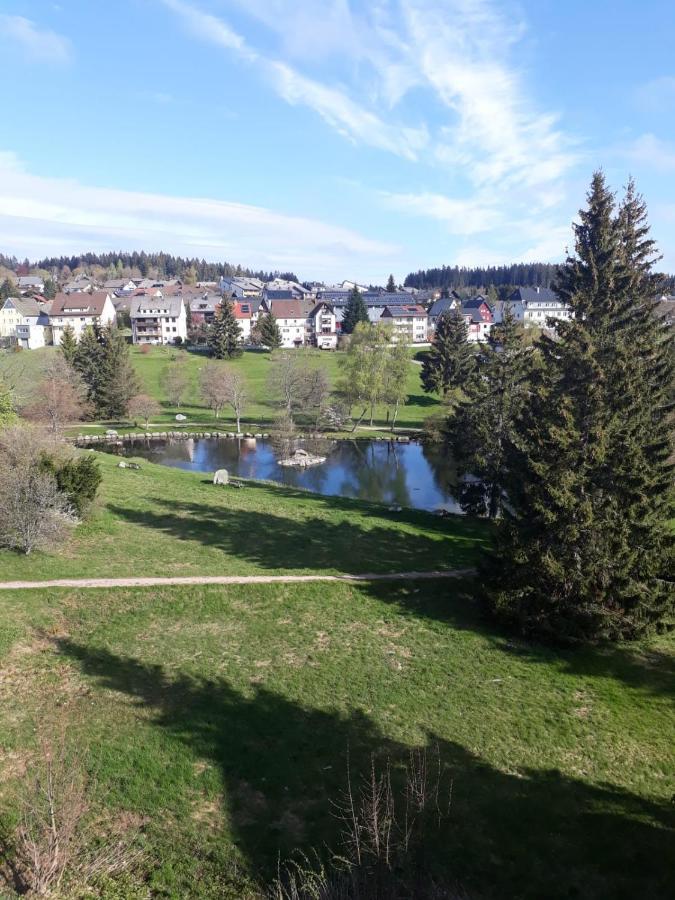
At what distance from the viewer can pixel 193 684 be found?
14.0 meters

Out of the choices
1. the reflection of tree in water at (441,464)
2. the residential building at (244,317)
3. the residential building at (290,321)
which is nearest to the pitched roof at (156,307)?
the residential building at (244,317)

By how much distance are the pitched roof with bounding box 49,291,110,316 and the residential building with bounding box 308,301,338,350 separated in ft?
129

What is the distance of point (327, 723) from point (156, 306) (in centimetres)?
10038

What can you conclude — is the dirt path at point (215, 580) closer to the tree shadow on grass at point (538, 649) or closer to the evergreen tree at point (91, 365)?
the tree shadow on grass at point (538, 649)

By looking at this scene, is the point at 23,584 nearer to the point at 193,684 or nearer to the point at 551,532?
the point at 193,684

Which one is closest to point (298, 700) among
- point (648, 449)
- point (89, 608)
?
point (89, 608)

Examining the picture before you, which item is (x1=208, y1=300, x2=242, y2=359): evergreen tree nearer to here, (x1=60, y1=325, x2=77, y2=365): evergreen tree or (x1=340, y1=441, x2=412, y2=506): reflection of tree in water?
(x1=60, y1=325, x2=77, y2=365): evergreen tree

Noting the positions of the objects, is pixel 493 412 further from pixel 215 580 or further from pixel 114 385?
pixel 114 385

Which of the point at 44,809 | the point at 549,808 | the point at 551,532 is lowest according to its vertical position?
the point at 549,808

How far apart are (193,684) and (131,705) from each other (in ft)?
4.93

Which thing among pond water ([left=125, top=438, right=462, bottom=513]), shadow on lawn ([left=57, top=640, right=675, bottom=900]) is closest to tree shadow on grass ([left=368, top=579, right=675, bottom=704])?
shadow on lawn ([left=57, top=640, right=675, bottom=900])

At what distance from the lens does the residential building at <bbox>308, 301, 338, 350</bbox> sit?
349 feet

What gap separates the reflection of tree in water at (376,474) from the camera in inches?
1537

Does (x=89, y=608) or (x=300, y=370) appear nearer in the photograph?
(x=89, y=608)
